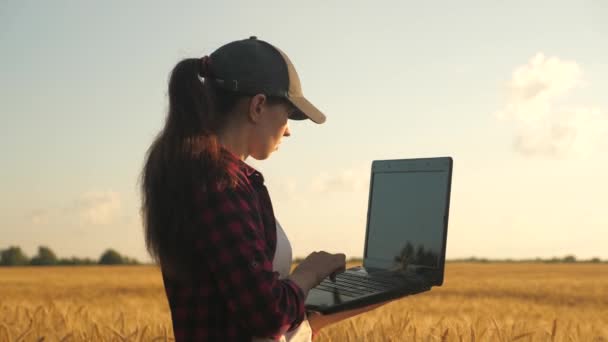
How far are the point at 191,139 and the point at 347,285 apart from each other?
2.63 feet

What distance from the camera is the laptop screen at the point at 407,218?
2.58 meters

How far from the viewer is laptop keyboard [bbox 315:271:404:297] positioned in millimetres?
2234

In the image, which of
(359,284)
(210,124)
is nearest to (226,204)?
(210,124)

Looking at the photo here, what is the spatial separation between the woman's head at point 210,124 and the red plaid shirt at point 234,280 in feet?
0.19

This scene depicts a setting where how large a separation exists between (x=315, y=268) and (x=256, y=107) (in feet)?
1.51

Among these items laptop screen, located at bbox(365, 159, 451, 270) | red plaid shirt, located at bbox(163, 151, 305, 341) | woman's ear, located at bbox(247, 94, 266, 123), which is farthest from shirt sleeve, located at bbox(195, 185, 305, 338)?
laptop screen, located at bbox(365, 159, 451, 270)

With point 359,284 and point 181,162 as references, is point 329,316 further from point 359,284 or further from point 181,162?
point 181,162

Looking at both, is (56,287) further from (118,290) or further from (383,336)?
(383,336)

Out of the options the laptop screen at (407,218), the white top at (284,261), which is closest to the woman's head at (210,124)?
the white top at (284,261)

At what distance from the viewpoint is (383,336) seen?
385cm

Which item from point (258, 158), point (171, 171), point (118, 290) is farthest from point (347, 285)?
point (118, 290)

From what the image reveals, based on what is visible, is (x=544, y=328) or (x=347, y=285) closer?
(x=347, y=285)

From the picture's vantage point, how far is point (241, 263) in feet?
5.58

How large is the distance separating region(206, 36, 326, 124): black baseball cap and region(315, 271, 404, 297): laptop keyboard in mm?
556
